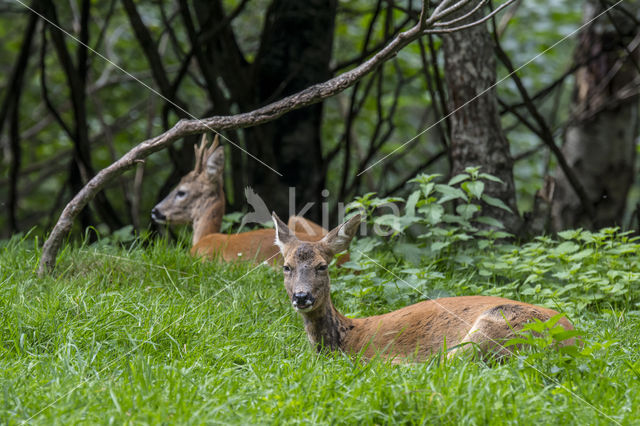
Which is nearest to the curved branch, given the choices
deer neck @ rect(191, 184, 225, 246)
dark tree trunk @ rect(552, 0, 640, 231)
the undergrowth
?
the undergrowth

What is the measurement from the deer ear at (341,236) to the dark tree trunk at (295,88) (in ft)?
11.2

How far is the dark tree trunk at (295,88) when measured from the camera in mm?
8062

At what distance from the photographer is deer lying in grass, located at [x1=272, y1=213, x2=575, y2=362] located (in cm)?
376

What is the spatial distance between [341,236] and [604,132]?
571 centimetres

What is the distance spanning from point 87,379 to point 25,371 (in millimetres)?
408

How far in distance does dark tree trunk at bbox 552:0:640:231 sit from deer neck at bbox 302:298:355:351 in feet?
17.6

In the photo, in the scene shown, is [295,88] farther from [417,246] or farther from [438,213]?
[438,213]

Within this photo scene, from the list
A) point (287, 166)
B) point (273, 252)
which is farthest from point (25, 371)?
point (287, 166)

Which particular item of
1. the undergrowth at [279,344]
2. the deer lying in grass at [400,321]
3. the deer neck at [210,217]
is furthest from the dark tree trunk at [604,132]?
the deer lying in grass at [400,321]

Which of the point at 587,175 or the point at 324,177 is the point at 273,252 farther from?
the point at 587,175

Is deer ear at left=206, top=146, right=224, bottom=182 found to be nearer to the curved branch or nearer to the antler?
the antler

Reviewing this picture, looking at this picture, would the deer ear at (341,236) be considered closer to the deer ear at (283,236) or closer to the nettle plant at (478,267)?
the deer ear at (283,236)

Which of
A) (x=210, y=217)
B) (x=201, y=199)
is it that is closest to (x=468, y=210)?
(x=210, y=217)

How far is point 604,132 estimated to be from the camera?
353 inches
